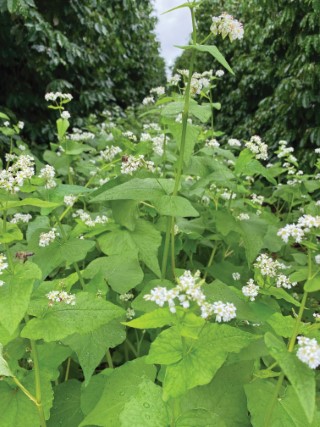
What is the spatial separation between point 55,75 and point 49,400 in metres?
6.33

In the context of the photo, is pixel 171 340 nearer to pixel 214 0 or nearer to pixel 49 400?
pixel 49 400

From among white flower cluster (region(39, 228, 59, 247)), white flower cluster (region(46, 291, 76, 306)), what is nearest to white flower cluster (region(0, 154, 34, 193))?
white flower cluster (region(39, 228, 59, 247))

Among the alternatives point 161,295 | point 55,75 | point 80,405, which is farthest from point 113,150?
point 55,75

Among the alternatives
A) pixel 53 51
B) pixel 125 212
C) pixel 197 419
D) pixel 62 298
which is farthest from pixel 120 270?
pixel 53 51

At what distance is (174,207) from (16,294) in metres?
0.67

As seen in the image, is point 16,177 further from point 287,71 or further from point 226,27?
point 287,71

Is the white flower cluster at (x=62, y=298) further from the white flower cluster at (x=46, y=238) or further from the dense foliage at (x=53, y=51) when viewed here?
the dense foliage at (x=53, y=51)

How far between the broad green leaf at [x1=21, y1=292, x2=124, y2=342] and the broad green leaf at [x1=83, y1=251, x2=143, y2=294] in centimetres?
39

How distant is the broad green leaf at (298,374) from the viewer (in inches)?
33.6

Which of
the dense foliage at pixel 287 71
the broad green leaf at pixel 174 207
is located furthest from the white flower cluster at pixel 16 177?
the dense foliage at pixel 287 71

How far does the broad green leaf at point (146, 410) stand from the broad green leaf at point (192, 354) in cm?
11

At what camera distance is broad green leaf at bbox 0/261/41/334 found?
41.1 inches

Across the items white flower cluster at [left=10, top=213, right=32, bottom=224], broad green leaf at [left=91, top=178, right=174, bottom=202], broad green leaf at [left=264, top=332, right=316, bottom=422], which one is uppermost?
broad green leaf at [left=91, top=178, right=174, bottom=202]

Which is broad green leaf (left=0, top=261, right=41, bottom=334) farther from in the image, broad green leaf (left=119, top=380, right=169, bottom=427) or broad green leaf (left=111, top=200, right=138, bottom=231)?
broad green leaf (left=111, top=200, right=138, bottom=231)
